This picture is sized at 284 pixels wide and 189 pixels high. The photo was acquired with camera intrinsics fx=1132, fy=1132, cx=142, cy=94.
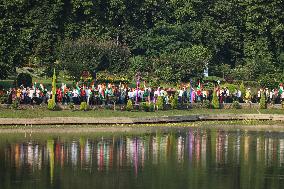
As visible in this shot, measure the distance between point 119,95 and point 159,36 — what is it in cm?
4243

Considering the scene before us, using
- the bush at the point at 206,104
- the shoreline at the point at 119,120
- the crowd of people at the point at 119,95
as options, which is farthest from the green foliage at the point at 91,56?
the shoreline at the point at 119,120

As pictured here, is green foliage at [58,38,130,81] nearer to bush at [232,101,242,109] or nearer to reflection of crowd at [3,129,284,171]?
bush at [232,101,242,109]

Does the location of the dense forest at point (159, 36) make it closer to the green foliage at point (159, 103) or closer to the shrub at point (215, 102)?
the shrub at point (215, 102)

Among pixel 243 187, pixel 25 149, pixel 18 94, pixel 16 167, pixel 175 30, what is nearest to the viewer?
pixel 243 187

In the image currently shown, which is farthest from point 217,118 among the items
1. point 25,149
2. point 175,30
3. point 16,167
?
point 175,30

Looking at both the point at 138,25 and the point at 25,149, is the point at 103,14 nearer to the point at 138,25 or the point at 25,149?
the point at 138,25

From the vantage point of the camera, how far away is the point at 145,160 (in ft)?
213

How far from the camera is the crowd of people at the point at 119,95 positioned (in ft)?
303

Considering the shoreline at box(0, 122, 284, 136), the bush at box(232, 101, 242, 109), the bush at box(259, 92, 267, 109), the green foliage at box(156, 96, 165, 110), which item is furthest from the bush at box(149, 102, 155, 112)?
the bush at box(259, 92, 267, 109)

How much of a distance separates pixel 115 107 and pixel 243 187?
3837 centimetres

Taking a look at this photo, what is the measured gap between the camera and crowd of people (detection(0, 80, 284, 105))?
9238cm

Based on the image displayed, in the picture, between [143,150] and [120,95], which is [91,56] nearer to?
[120,95]

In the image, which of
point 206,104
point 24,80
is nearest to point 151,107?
point 206,104

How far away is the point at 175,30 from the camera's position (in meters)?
137
